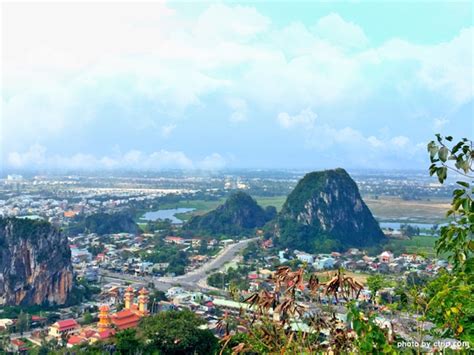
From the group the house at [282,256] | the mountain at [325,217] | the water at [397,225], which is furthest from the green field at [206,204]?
the house at [282,256]

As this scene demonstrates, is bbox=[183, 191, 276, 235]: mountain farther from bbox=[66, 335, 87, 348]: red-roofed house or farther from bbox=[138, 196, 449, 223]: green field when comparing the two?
bbox=[66, 335, 87, 348]: red-roofed house

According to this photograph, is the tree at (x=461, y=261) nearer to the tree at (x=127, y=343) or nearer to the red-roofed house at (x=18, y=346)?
the tree at (x=127, y=343)

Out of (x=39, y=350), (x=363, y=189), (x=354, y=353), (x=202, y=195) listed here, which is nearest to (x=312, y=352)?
(x=354, y=353)

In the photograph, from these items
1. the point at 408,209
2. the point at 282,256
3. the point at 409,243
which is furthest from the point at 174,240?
the point at 408,209

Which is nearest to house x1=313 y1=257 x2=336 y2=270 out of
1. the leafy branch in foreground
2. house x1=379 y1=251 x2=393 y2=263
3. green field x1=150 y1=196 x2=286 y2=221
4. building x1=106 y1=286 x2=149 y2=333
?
house x1=379 y1=251 x2=393 y2=263

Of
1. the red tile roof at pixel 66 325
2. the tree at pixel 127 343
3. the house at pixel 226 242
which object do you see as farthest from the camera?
the house at pixel 226 242

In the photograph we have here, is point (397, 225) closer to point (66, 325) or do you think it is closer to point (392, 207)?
point (392, 207)
